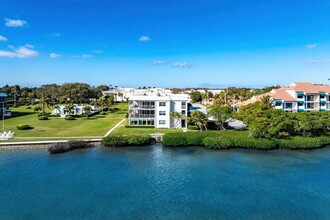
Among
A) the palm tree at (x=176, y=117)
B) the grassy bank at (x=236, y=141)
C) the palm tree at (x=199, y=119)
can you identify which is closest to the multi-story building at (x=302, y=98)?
the grassy bank at (x=236, y=141)

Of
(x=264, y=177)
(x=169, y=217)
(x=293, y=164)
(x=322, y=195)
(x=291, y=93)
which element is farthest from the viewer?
(x=291, y=93)

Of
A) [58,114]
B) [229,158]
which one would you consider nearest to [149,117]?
[229,158]

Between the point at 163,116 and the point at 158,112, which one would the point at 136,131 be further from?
the point at 163,116

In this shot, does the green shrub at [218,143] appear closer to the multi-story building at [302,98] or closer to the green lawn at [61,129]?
the green lawn at [61,129]

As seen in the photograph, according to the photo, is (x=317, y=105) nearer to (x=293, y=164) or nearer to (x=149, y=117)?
(x=293, y=164)

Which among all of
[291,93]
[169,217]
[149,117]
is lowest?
[169,217]

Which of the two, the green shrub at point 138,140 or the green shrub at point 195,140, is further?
the green shrub at point 195,140

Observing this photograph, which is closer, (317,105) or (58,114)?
(317,105)
